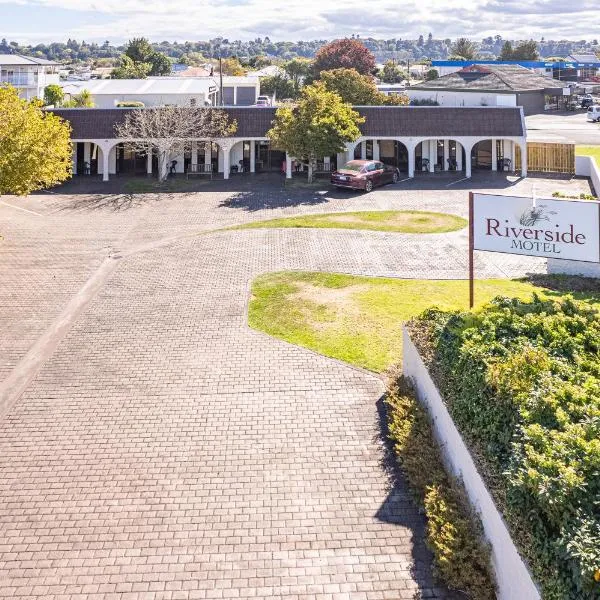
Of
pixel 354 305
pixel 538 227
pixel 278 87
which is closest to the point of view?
pixel 538 227

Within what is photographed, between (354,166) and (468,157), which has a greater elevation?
(468,157)

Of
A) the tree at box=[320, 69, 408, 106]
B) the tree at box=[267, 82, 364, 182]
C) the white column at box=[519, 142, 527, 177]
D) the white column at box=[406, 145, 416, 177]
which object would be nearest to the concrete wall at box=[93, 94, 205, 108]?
the tree at box=[320, 69, 408, 106]

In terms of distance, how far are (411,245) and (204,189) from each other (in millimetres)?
14382

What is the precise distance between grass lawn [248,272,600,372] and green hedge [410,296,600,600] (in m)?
2.69

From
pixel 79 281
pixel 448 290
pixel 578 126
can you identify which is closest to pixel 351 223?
pixel 448 290

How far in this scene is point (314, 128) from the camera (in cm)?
3098

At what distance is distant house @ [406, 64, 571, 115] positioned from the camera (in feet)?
175

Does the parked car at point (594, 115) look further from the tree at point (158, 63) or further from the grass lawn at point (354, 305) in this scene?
the tree at point (158, 63)

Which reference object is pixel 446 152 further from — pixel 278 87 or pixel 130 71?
pixel 130 71

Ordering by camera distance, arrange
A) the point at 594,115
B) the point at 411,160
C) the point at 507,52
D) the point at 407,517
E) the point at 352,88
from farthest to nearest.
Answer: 1. the point at 507,52
2. the point at 594,115
3. the point at 352,88
4. the point at 411,160
5. the point at 407,517

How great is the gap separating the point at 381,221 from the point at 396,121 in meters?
11.7

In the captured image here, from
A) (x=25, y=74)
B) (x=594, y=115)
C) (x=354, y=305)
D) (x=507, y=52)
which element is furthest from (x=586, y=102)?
(x=354, y=305)

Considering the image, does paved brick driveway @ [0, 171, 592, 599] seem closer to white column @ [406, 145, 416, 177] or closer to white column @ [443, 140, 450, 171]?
white column @ [406, 145, 416, 177]

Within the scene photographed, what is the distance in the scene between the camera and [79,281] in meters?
18.9
